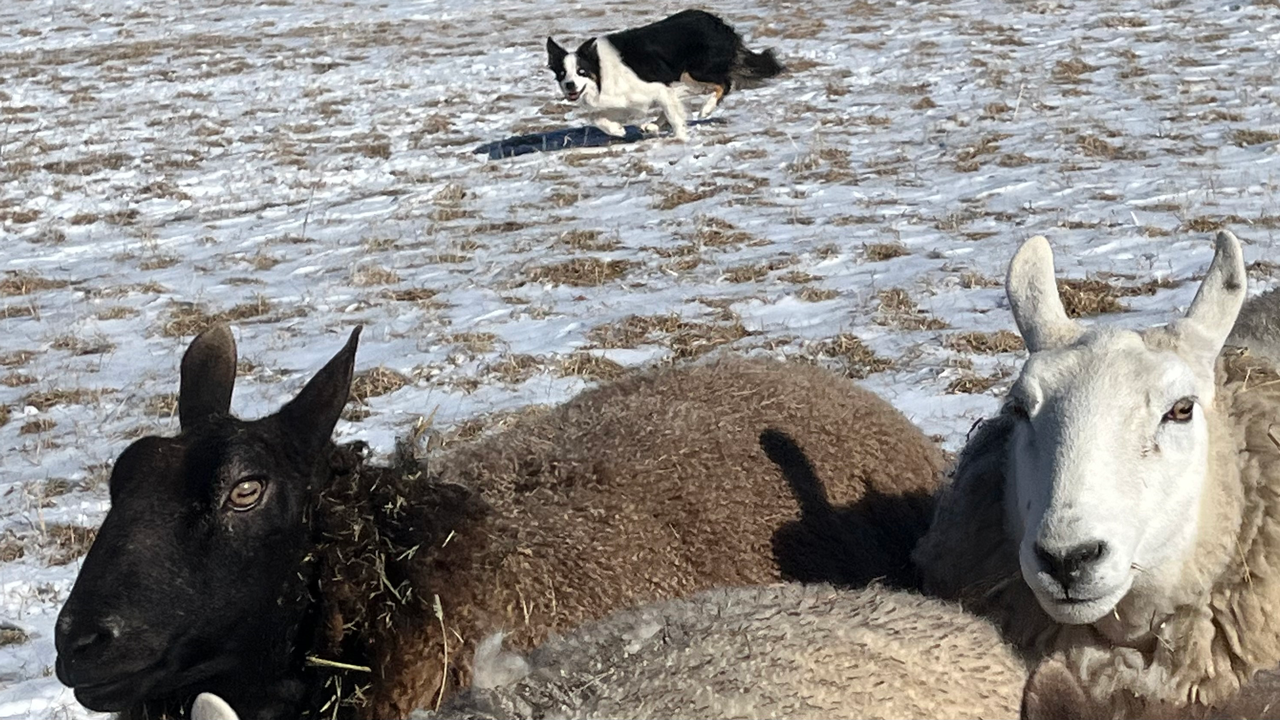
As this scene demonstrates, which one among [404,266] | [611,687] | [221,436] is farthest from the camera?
[404,266]

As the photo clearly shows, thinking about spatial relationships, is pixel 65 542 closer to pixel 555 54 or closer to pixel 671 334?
pixel 671 334

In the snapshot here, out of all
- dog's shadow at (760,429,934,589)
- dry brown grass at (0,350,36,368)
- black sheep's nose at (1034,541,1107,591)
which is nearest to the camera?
black sheep's nose at (1034,541,1107,591)

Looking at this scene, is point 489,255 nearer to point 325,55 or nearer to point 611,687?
point 611,687

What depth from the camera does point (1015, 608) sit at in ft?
12.8

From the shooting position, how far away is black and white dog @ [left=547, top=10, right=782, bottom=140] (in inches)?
632

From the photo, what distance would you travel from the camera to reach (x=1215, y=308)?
378 cm

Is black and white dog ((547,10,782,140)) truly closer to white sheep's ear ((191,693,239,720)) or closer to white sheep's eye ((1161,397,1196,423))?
white sheep's eye ((1161,397,1196,423))

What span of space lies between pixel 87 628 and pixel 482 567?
106 centimetres

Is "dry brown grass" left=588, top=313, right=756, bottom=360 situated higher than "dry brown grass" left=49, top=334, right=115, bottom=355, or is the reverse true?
"dry brown grass" left=588, top=313, right=756, bottom=360

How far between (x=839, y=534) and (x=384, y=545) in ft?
5.24

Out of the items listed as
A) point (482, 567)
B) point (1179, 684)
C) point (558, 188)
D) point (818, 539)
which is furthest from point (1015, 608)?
point (558, 188)

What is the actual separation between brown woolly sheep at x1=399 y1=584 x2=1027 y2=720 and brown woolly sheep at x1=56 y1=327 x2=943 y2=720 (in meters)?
0.76

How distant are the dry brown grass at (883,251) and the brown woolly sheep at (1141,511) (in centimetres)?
593

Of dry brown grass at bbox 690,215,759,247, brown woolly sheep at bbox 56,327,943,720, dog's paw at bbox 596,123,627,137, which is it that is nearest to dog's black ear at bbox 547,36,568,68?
dog's paw at bbox 596,123,627,137
